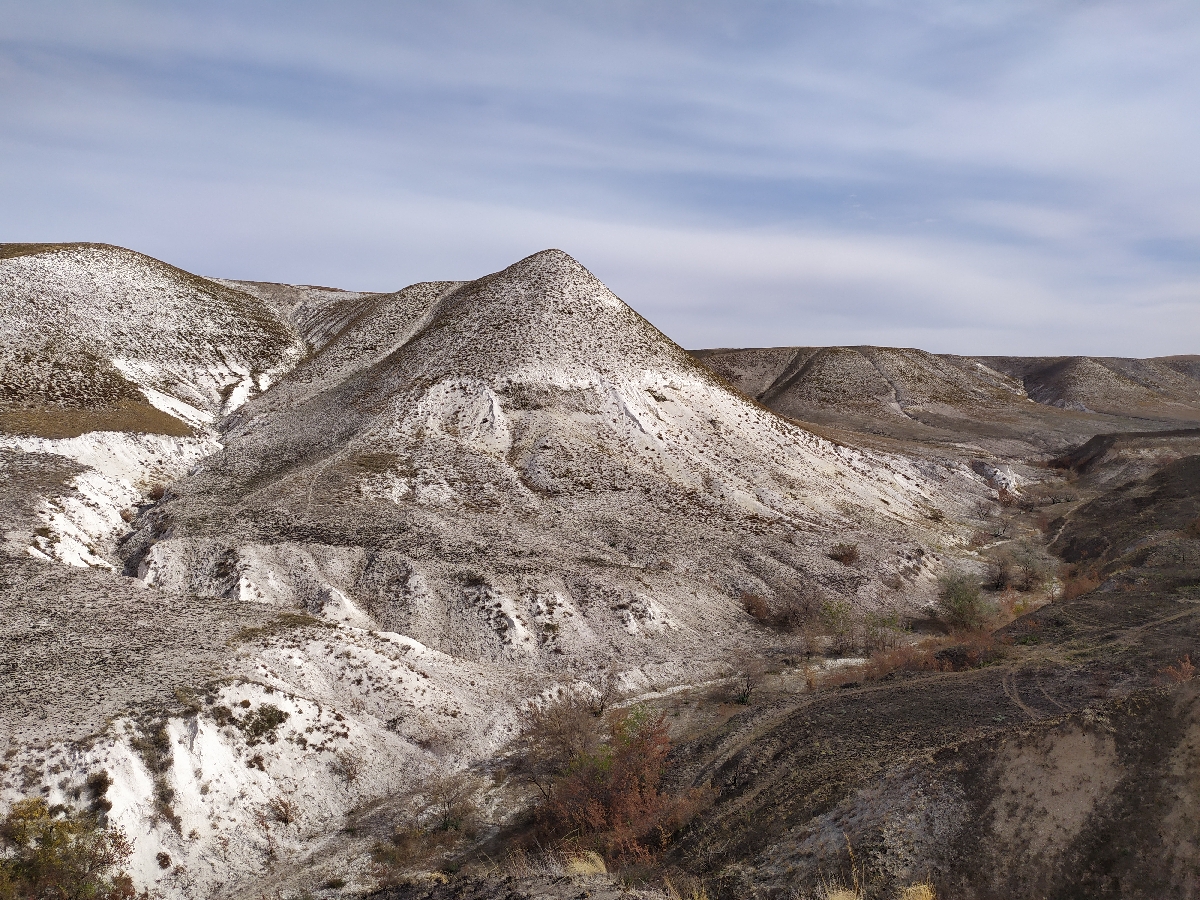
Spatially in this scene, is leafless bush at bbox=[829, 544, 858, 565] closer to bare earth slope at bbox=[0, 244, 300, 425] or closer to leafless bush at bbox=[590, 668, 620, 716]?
leafless bush at bbox=[590, 668, 620, 716]

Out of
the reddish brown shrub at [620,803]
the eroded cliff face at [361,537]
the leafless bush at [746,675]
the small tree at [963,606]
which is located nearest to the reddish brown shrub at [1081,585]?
the small tree at [963,606]

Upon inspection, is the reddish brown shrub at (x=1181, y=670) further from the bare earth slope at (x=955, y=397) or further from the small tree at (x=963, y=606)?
the bare earth slope at (x=955, y=397)

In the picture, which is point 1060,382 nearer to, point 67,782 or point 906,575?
point 906,575

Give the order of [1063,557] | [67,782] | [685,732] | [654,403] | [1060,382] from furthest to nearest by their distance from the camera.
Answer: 1. [1060,382]
2. [654,403]
3. [1063,557]
4. [685,732]
5. [67,782]

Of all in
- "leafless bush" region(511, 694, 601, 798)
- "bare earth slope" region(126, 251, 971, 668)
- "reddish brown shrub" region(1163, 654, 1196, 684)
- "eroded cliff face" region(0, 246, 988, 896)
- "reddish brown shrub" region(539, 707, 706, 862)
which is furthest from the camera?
"bare earth slope" region(126, 251, 971, 668)

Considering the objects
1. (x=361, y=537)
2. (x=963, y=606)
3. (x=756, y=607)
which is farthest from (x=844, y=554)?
(x=361, y=537)

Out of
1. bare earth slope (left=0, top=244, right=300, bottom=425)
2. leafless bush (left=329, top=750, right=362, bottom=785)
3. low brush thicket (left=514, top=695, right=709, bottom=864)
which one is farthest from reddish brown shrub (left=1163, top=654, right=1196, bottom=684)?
bare earth slope (left=0, top=244, right=300, bottom=425)

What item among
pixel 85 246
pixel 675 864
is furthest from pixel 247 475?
A: pixel 85 246
